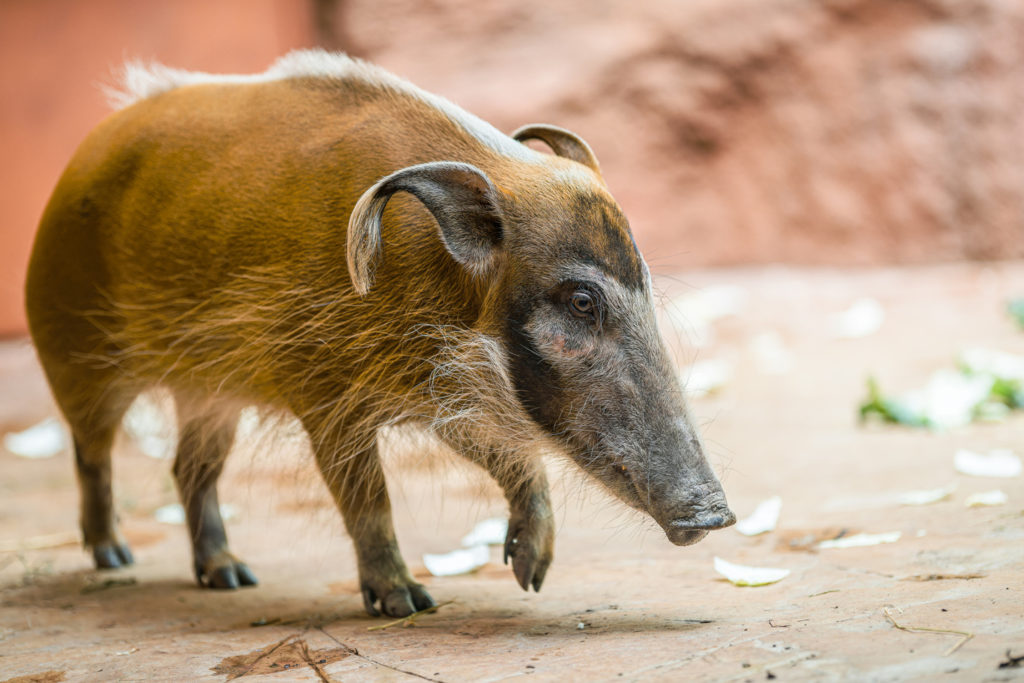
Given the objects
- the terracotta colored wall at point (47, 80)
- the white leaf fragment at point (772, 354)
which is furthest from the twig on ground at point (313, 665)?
the terracotta colored wall at point (47, 80)

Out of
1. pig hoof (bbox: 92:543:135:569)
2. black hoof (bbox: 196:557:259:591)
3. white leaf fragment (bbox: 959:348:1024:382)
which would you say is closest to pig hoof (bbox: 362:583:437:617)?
black hoof (bbox: 196:557:259:591)

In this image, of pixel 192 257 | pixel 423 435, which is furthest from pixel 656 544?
pixel 192 257

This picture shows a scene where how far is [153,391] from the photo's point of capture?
3.73 meters

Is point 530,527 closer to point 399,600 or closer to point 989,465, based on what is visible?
point 399,600

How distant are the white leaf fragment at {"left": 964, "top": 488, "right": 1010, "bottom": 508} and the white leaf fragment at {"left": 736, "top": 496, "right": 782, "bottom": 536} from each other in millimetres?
604

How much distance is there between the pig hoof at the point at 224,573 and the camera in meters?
3.60

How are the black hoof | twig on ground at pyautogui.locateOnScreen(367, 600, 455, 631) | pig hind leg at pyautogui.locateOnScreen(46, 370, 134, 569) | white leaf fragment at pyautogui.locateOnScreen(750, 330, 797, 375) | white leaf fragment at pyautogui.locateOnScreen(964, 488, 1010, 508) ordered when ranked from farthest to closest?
white leaf fragment at pyautogui.locateOnScreen(750, 330, 797, 375), pig hind leg at pyautogui.locateOnScreen(46, 370, 134, 569), the black hoof, white leaf fragment at pyautogui.locateOnScreen(964, 488, 1010, 508), twig on ground at pyautogui.locateOnScreen(367, 600, 455, 631)

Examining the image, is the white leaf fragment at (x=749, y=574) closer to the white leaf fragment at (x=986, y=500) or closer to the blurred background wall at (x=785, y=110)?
the white leaf fragment at (x=986, y=500)

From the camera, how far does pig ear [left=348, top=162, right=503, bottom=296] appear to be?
8.75 ft

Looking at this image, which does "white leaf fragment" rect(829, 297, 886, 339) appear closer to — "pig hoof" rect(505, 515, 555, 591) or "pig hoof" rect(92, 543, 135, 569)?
"pig hoof" rect(505, 515, 555, 591)

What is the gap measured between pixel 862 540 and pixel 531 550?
3.31ft

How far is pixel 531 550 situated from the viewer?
295 centimetres

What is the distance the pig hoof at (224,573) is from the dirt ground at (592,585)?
2.8 inches

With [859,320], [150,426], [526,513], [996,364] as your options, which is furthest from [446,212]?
[859,320]
